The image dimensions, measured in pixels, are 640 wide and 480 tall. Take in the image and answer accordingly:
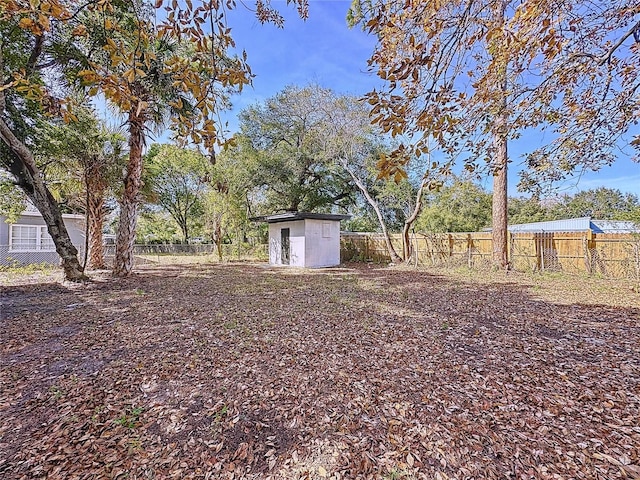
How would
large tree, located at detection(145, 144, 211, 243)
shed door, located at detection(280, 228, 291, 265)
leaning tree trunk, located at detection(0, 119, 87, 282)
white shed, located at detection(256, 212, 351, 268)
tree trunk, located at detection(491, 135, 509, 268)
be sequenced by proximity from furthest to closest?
large tree, located at detection(145, 144, 211, 243) < shed door, located at detection(280, 228, 291, 265) < white shed, located at detection(256, 212, 351, 268) < tree trunk, located at detection(491, 135, 509, 268) < leaning tree trunk, located at detection(0, 119, 87, 282)

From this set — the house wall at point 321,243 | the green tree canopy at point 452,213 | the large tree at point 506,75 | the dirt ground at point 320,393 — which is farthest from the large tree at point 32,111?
the green tree canopy at point 452,213

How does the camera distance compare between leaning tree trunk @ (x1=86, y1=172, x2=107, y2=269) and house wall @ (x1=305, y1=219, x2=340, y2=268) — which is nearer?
leaning tree trunk @ (x1=86, y1=172, x2=107, y2=269)

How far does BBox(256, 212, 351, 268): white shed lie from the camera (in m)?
12.4

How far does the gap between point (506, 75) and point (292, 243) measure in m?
10.4

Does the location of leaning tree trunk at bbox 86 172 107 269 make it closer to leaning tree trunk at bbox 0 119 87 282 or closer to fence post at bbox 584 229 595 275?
leaning tree trunk at bbox 0 119 87 282

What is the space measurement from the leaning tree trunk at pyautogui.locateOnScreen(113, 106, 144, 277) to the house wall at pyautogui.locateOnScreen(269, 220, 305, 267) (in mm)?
5893

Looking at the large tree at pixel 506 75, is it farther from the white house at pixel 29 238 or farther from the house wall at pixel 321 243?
the white house at pixel 29 238

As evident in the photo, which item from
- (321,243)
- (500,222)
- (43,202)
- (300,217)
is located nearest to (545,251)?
(500,222)

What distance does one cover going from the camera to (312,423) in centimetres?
214

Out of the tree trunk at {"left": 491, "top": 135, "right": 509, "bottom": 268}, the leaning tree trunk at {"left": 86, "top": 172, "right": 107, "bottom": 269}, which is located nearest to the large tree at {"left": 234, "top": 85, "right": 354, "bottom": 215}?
the leaning tree trunk at {"left": 86, "top": 172, "right": 107, "bottom": 269}

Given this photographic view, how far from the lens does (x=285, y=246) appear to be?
529 inches

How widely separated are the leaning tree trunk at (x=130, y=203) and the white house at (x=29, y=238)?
494cm

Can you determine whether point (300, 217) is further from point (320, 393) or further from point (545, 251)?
point (320, 393)

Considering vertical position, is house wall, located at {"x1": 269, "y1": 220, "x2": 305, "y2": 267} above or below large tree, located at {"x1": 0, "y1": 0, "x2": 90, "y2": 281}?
below
